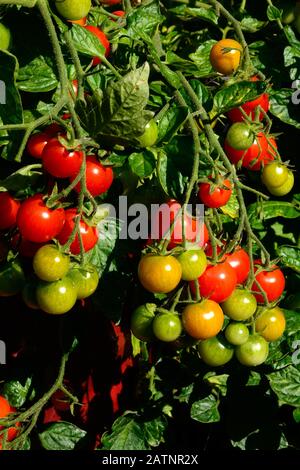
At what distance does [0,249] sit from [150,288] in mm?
Result: 259

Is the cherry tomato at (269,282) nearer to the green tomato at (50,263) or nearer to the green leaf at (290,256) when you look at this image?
the green leaf at (290,256)

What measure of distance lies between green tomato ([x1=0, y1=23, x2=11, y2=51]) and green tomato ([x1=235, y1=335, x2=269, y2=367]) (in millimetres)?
656

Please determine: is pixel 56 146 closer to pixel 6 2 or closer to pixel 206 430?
pixel 6 2

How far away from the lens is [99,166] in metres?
0.96

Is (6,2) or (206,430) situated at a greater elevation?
(6,2)

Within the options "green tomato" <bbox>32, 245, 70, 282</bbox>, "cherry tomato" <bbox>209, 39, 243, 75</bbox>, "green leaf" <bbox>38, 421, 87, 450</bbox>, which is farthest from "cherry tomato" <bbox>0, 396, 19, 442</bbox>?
"cherry tomato" <bbox>209, 39, 243, 75</bbox>

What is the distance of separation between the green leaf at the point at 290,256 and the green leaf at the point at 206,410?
14.6 inches

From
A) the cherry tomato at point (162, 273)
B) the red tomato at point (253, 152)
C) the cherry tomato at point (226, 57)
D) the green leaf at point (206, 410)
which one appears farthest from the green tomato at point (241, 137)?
the green leaf at point (206, 410)

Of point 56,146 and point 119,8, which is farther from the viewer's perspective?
point 119,8

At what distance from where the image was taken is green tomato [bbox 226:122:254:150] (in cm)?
113

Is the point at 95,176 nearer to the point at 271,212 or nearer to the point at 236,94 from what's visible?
the point at 236,94

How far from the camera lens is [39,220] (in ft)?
2.97

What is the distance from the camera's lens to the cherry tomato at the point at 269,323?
116cm
